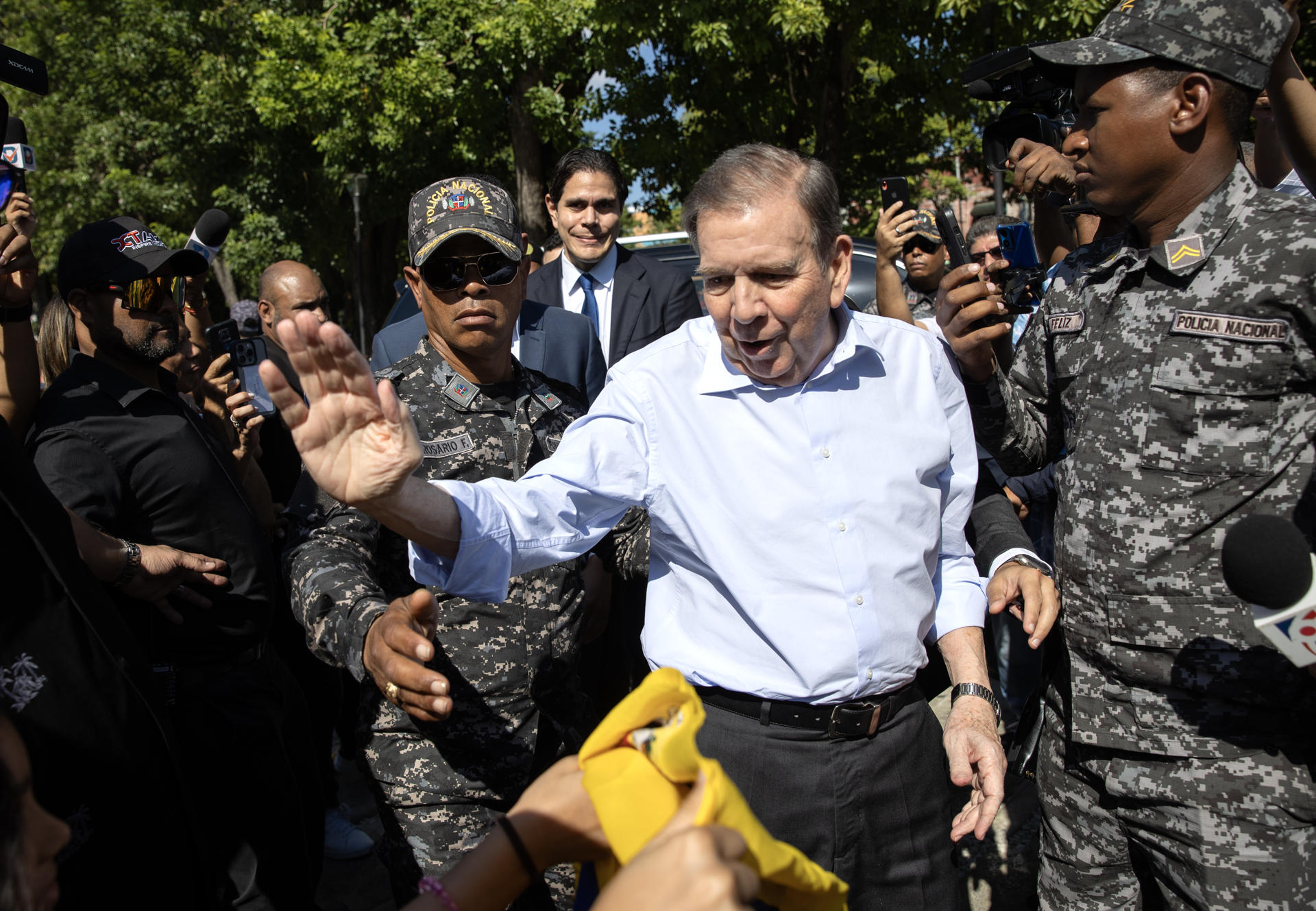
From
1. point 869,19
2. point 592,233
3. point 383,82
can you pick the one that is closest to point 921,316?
point 592,233

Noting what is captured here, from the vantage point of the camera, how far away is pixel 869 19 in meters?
11.1

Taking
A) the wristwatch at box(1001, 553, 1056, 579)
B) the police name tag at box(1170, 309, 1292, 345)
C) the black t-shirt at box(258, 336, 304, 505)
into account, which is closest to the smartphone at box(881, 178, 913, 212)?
the police name tag at box(1170, 309, 1292, 345)

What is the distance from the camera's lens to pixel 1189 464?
2.07 meters

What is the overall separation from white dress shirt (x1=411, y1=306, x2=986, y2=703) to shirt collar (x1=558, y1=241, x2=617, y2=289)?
2.67 metres

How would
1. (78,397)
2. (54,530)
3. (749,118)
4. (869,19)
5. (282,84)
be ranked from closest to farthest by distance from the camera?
1. (54,530)
2. (78,397)
3. (869,19)
4. (749,118)
5. (282,84)

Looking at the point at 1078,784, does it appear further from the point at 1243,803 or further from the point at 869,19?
the point at 869,19

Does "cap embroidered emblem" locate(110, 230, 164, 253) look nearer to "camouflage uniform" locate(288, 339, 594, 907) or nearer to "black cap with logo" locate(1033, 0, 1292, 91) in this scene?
"camouflage uniform" locate(288, 339, 594, 907)

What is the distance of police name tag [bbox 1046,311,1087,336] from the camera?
7.64 ft

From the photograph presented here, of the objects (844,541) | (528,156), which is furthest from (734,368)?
(528,156)

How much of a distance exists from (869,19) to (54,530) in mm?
11091

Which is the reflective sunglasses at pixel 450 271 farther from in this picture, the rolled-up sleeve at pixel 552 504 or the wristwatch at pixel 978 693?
the wristwatch at pixel 978 693

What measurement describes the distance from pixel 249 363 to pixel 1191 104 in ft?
12.1

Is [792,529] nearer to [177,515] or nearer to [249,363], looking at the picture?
[177,515]

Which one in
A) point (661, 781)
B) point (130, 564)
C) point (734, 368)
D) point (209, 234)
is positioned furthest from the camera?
point (209, 234)
